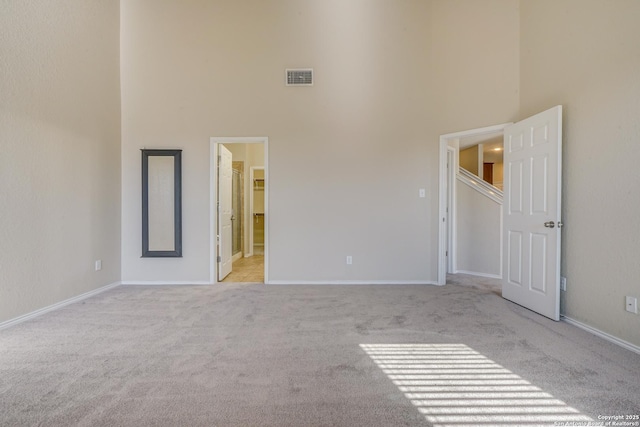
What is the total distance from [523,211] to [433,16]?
2.93 metres

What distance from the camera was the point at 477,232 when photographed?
15.5ft

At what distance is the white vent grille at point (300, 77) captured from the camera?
156 inches

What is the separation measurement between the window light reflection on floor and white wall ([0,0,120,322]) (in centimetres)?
323

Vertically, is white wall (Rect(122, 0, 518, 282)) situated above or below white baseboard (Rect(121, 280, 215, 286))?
above

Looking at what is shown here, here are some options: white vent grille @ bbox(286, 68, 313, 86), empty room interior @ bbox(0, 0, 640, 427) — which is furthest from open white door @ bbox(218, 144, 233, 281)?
white vent grille @ bbox(286, 68, 313, 86)

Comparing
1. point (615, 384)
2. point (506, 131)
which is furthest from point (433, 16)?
point (615, 384)

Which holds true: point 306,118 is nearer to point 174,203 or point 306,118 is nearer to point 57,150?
point 174,203

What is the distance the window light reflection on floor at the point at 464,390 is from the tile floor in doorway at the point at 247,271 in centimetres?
266

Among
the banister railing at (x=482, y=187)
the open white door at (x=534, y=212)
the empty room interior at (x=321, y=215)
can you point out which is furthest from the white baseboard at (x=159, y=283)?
the banister railing at (x=482, y=187)

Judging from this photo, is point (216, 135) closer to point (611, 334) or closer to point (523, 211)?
point (523, 211)

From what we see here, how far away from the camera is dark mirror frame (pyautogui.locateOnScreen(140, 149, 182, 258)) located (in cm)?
389

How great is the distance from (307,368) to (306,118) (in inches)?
126

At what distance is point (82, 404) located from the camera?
1.47 m

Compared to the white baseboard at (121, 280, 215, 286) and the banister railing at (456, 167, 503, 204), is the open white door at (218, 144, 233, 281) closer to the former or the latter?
the white baseboard at (121, 280, 215, 286)
